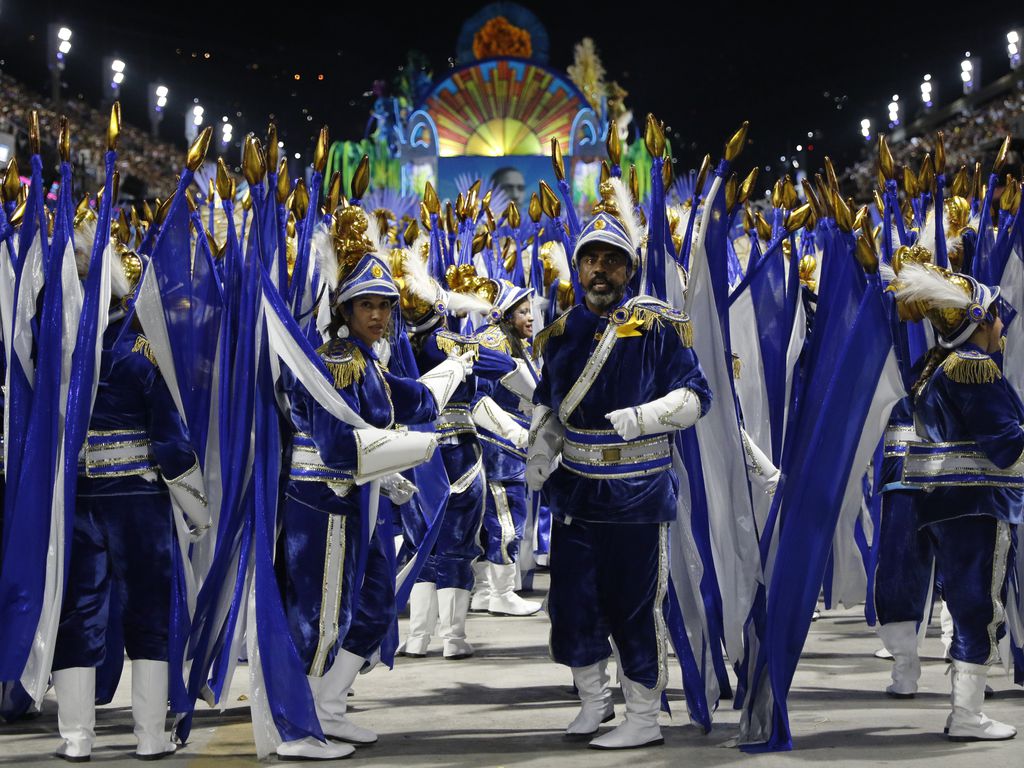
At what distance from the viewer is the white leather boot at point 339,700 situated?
16.8ft

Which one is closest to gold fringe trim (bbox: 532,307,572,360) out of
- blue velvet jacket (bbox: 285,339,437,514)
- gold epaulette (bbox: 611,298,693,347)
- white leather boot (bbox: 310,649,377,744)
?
gold epaulette (bbox: 611,298,693,347)

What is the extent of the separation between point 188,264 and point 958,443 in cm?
296

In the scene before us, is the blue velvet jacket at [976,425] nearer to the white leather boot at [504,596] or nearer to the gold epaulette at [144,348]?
the gold epaulette at [144,348]

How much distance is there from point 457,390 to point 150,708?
112 inches

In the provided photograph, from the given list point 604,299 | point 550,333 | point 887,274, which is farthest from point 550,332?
point 887,274

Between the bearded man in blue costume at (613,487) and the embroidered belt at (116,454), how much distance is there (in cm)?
143

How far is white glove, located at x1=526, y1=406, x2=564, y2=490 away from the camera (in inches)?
209

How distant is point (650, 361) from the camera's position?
5184 millimetres

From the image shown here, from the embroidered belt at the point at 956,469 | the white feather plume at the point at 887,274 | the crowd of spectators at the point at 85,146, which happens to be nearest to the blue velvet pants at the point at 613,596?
the embroidered belt at the point at 956,469

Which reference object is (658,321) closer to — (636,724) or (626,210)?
(626,210)

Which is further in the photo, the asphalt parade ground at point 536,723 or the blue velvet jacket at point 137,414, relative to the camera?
the blue velvet jacket at point 137,414

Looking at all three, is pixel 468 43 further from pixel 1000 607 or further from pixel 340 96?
pixel 1000 607

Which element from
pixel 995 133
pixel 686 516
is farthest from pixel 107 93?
pixel 686 516

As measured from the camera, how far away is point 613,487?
5094 millimetres
